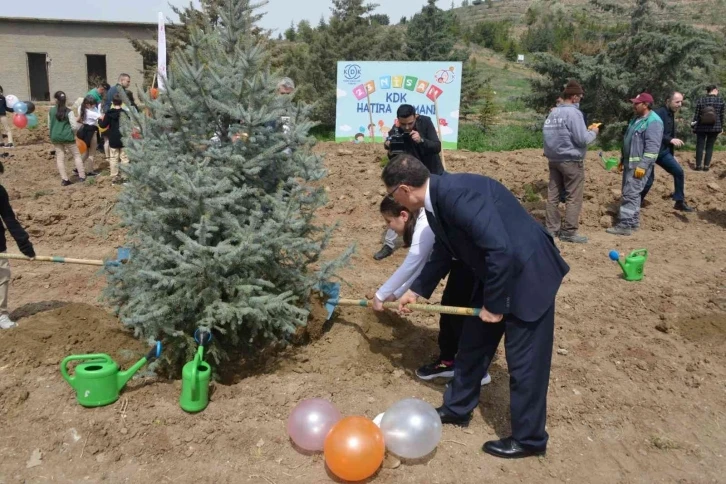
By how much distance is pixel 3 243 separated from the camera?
5.00m

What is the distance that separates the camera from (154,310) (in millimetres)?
3826

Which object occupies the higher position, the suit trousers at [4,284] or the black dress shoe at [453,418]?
the suit trousers at [4,284]

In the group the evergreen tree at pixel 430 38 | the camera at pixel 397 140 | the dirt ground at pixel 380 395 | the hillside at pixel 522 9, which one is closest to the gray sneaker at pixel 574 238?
the dirt ground at pixel 380 395

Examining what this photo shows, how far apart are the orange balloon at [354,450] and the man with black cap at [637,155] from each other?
254 inches

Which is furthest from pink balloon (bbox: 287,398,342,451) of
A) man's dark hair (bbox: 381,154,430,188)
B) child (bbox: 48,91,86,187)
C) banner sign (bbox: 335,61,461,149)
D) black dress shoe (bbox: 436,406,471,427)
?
banner sign (bbox: 335,61,461,149)

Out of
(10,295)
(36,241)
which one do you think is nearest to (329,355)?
(10,295)

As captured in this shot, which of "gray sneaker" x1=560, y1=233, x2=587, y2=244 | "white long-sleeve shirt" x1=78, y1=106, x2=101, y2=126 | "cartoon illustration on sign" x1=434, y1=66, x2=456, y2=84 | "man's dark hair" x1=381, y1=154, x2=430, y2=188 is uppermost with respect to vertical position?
"cartoon illustration on sign" x1=434, y1=66, x2=456, y2=84

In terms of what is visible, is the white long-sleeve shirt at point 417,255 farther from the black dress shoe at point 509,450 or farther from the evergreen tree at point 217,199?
the black dress shoe at point 509,450

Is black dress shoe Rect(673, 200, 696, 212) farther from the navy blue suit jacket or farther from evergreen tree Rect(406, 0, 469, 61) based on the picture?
evergreen tree Rect(406, 0, 469, 61)

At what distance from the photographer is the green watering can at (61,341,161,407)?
3621 millimetres

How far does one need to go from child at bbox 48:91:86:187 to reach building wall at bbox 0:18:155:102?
13.9m

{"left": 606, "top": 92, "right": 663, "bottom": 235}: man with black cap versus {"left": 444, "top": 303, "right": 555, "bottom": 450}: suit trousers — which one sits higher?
{"left": 606, "top": 92, "right": 663, "bottom": 235}: man with black cap

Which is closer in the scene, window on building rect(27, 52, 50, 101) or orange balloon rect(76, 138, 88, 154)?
orange balloon rect(76, 138, 88, 154)

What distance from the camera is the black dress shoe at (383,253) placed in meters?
7.15
